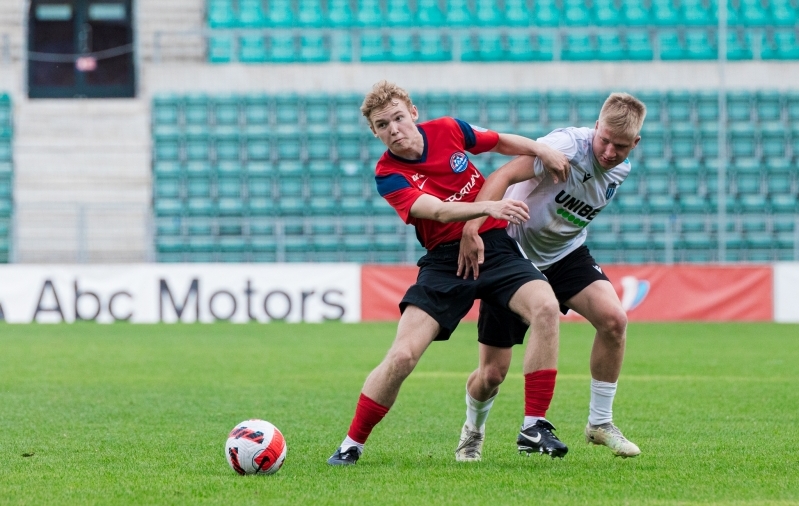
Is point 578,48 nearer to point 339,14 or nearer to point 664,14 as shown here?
point 664,14

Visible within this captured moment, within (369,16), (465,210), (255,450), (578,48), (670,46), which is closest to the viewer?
(255,450)

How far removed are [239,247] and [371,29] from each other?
214 inches

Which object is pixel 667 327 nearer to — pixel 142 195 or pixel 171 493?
pixel 142 195

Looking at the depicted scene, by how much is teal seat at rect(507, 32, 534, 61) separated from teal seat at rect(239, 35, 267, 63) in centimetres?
505

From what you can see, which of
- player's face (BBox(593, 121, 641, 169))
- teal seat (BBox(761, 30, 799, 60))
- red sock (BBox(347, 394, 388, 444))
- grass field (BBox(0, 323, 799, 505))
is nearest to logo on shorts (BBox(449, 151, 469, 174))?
player's face (BBox(593, 121, 641, 169))

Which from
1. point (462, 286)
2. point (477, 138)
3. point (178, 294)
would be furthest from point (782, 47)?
point (462, 286)

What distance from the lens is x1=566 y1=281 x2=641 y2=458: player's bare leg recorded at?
19.6 ft

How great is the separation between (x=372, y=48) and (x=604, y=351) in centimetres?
1886

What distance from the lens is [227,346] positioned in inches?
575

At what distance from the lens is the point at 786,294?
19.6 meters

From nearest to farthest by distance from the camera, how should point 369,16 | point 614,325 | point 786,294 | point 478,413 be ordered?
1. point 614,325
2. point 478,413
3. point 786,294
4. point 369,16

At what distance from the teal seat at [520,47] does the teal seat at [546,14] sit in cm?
64

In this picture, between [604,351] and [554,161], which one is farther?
[604,351]

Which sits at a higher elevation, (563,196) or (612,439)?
(563,196)
